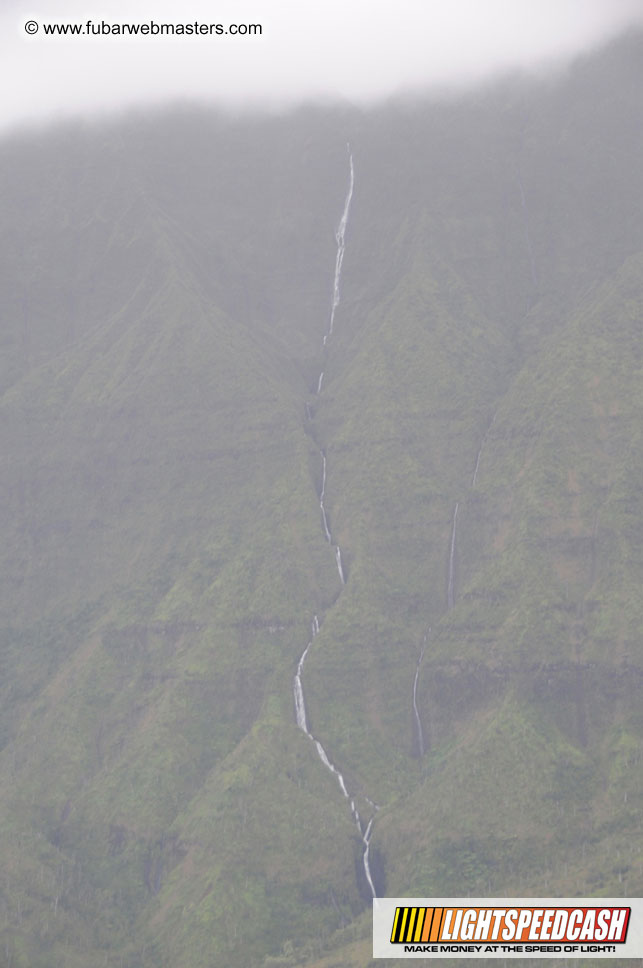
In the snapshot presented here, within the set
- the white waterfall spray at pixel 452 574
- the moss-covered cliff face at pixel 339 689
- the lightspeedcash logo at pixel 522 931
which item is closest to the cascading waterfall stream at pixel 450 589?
the white waterfall spray at pixel 452 574

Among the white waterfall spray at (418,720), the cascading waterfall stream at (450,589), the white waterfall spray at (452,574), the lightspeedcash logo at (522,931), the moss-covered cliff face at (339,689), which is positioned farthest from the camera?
the white waterfall spray at (452,574)

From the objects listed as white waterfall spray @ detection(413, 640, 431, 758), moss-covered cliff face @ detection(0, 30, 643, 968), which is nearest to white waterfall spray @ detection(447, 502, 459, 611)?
moss-covered cliff face @ detection(0, 30, 643, 968)

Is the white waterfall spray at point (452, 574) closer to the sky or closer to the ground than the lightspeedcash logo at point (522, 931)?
closer to the sky

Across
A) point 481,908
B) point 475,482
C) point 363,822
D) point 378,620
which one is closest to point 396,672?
point 378,620

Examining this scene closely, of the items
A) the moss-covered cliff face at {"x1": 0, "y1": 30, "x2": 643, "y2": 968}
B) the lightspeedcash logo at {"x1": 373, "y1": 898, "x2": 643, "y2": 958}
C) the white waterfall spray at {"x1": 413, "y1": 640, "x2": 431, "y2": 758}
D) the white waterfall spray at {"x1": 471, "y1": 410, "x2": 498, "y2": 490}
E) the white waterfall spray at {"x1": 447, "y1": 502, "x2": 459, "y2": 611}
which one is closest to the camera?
the lightspeedcash logo at {"x1": 373, "y1": 898, "x2": 643, "y2": 958}

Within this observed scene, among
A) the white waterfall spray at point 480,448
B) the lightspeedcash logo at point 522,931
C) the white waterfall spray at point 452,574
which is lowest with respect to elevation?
the lightspeedcash logo at point 522,931

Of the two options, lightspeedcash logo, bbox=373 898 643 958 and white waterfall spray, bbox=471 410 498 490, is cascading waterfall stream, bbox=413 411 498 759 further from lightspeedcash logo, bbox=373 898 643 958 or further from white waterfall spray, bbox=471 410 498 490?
lightspeedcash logo, bbox=373 898 643 958

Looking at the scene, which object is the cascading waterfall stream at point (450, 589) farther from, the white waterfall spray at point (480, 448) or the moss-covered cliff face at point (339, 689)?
the moss-covered cliff face at point (339, 689)

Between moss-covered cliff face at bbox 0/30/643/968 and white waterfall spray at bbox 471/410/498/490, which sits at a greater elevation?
white waterfall spray at bbox 471/410/498/490

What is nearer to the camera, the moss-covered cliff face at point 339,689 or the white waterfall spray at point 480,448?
the moss-covered cliff face at point 339,689

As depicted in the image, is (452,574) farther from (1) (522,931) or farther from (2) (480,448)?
(1) (522,931)

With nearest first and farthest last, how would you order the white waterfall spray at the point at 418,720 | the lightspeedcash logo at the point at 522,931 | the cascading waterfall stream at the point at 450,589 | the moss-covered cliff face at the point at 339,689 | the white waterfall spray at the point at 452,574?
the lightspeedcash logo at the point at 522,931 < the moss-covered cliff face at the point at 339,689 < the white waterfall spray at the point at 418,720 < the cascading waterfall stream at the point at 450,589 < the white waterfall spray at the point at 452,574
